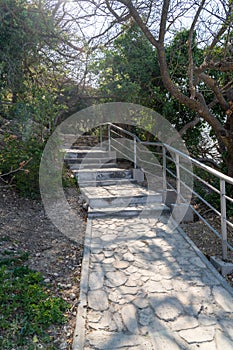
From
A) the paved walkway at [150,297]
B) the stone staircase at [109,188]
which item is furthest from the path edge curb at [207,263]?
the stone staircase at [109,188]

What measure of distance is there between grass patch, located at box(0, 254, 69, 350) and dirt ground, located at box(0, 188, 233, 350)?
75mm

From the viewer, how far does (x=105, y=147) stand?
25.7 ft

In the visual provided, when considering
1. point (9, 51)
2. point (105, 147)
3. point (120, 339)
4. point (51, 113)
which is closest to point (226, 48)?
point (51, 113)

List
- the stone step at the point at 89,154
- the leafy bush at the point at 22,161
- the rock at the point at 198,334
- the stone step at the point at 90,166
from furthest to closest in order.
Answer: the stone step at the point at 89,154 < the stone step at the point at 90,166 < the leafy bush at the point at 22,161 < the rock at the point at 198,334

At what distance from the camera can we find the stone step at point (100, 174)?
585 centimetres

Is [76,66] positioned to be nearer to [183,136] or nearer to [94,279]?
[183,136]

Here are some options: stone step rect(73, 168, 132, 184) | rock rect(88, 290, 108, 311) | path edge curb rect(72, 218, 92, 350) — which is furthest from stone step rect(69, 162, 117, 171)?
rock rect(88, 290, 108, 311)

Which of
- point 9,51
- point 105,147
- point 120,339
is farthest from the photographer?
point 105,147

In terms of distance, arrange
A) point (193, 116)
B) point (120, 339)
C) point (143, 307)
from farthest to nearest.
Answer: point (193, 116) < point (143, 307) < point (120, 339)

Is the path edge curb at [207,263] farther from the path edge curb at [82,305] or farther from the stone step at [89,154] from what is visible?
the stone step at [89,154]

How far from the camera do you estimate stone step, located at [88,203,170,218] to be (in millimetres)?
4328

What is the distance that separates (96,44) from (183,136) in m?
2.78

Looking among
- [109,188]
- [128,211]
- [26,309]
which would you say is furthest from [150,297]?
[109,188]

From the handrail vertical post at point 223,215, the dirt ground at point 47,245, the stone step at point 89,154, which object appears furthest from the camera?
the stone step at point 89,154
